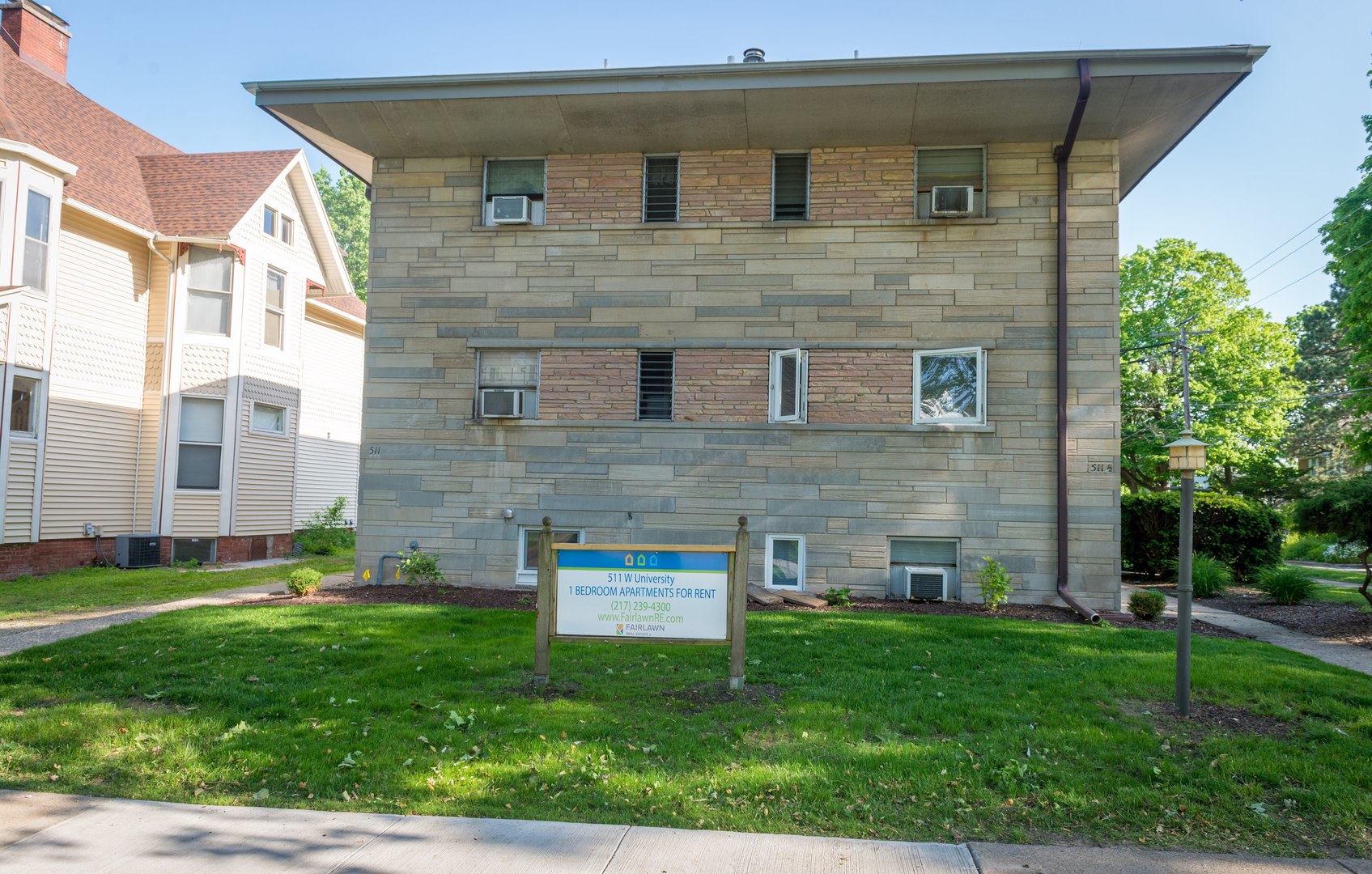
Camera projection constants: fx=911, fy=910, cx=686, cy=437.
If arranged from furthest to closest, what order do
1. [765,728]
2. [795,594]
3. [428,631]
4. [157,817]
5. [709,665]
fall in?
[795,594] < [428,631] < [709,665] < [765,728] < [157,817]

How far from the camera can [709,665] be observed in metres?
7.78

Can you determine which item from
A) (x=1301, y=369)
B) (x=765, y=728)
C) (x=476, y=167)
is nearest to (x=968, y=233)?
(x=476, y=167)

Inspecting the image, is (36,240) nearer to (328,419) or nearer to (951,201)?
(328,419)

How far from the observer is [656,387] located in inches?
502

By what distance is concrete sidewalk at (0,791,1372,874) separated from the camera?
13.5ft

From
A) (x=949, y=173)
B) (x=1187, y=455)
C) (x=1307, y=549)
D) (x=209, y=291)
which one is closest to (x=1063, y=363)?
(x=949, y=173)

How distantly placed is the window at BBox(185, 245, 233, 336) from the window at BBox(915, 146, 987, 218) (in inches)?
581

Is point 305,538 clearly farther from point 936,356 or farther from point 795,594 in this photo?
point 936,356

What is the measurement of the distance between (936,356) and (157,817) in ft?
33.4

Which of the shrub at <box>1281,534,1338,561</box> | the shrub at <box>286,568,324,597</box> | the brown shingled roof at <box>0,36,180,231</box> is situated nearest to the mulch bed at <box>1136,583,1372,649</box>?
the shrub at <box>286,568,324,597</box>

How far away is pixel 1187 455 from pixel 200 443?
18.6m

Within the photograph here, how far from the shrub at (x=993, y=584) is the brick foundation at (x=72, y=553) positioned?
1560 centimetres

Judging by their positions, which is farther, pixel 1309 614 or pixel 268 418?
pixel 268 418

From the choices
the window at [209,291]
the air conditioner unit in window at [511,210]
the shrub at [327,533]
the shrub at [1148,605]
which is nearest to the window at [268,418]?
the window at [209,291]
